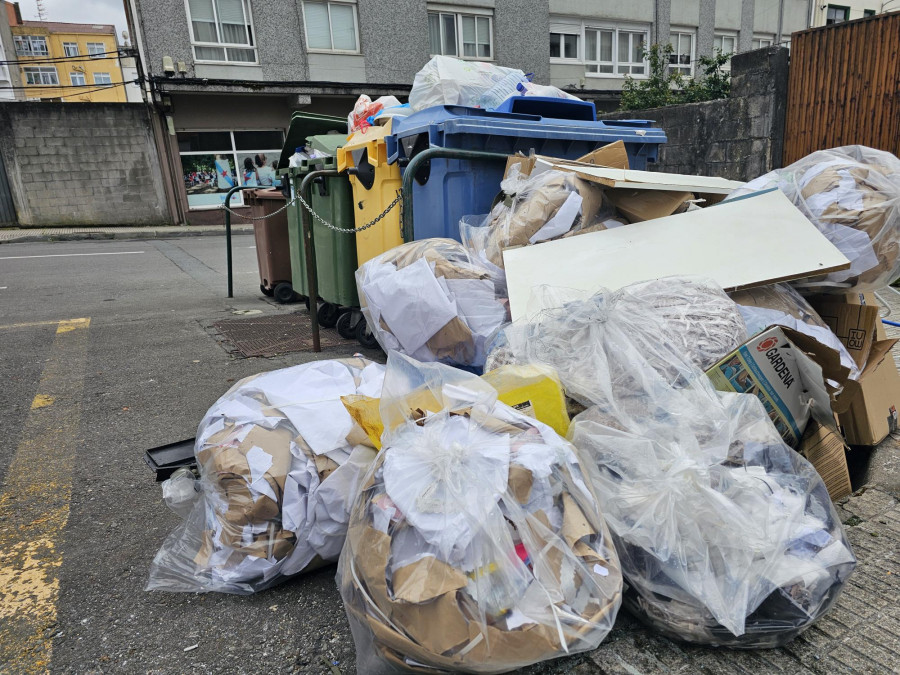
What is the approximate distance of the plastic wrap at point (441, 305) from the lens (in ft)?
8.82

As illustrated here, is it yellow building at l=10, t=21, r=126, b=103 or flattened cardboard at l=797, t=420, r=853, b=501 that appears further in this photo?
yellow building at l=10, t=21, r=126, b=103

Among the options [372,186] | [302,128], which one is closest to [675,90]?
[302,128]

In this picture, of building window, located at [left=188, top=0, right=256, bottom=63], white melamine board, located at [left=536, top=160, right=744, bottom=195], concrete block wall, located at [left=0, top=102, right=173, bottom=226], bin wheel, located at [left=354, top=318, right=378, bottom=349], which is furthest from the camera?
building window, located at [left=188, top=0, right=256, bottom=63]

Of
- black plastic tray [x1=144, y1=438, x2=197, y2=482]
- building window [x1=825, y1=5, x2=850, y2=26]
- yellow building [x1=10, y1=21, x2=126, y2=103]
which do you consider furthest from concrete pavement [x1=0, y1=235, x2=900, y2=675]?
yellow building [x1=10, y1=21, x2=126, y2=103]

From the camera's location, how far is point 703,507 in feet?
4.90

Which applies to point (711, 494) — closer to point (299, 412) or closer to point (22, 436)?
point (299, 412)

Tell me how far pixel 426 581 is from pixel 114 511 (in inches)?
61.5

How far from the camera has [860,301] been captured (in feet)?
9.16

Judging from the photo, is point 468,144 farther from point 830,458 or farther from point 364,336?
point 830,458

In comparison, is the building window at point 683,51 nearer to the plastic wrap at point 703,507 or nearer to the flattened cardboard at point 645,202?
the flattened cardboard at point 645,202

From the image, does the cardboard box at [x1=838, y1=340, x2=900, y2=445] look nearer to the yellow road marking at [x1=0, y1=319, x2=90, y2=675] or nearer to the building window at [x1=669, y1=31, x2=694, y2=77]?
the yellow road marking at [x1=0, y1=319, x2=90, y2=675]

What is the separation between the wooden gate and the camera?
5410mm

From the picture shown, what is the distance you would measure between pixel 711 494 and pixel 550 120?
113 inches

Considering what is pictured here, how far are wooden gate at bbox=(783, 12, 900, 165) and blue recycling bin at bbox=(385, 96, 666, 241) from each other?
3.20 meters
